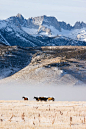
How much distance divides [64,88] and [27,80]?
17.4 meters

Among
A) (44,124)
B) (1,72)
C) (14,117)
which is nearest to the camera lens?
(44,124)

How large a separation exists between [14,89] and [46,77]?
1521 centimetres

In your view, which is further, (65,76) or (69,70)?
(69,70)

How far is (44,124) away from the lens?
1773cm

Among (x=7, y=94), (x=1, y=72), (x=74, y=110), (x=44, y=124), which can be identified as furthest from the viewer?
(x=1, y=72)

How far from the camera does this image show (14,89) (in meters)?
74.9

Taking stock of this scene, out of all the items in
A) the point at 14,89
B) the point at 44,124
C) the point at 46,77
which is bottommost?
the point at 44,124

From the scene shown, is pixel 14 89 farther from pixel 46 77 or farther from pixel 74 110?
pixel 74 110

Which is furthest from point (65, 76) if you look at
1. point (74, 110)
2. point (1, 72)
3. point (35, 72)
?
point (74, 110)

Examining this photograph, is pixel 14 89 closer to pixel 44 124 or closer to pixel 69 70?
pixel 69 70

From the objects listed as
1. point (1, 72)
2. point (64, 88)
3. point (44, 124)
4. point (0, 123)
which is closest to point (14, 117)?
point (0, 123)

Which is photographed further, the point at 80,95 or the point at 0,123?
the point at 80,95

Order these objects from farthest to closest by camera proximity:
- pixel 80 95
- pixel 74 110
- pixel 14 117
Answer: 1. pixel 80 95
2. pixel 74 110
3. pixel 14 117

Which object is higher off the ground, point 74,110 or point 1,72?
point 1,72
